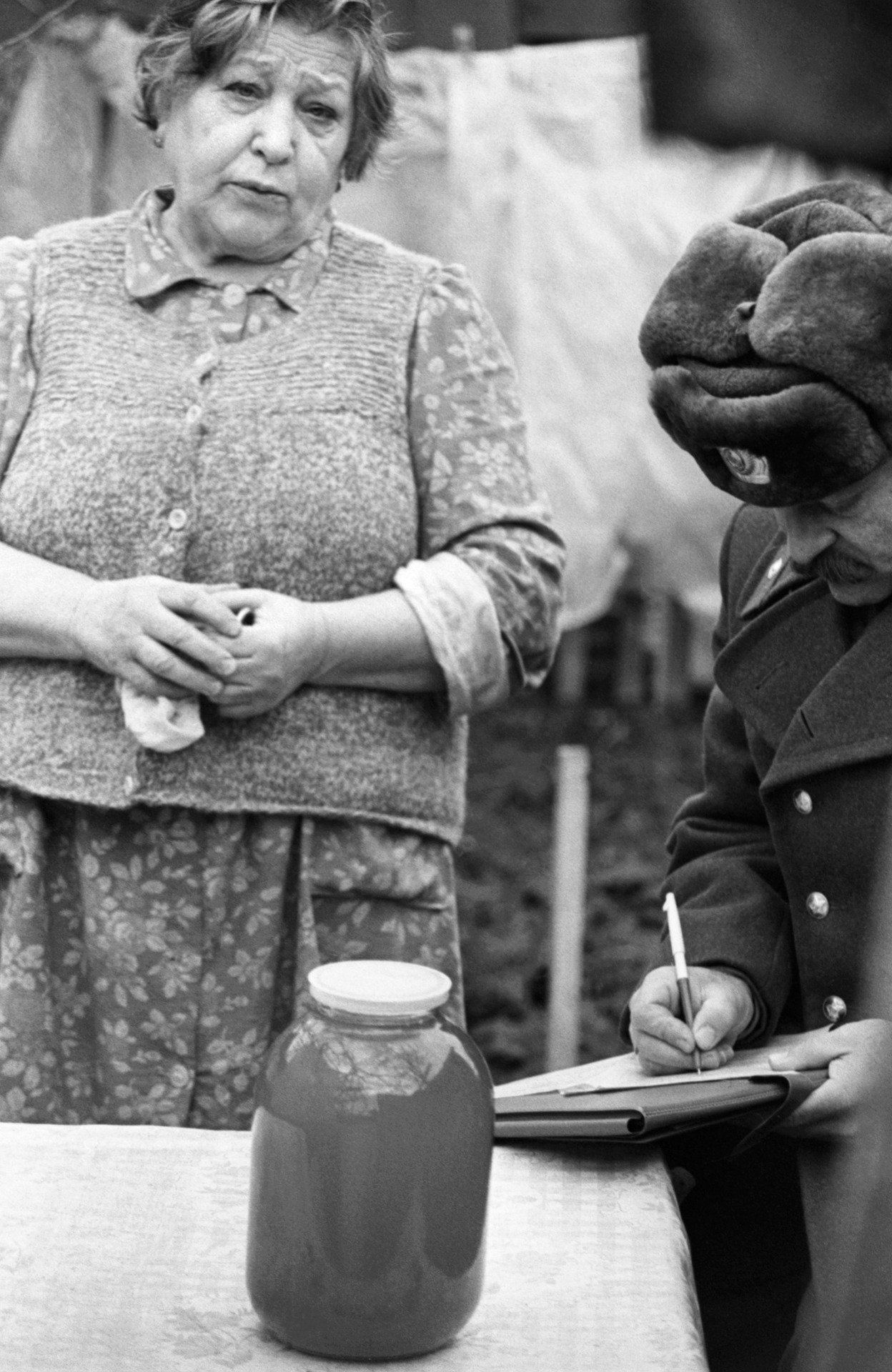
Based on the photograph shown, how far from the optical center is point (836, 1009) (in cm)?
177

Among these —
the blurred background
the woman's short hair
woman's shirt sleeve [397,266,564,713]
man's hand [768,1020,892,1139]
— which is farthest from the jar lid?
the blurred background

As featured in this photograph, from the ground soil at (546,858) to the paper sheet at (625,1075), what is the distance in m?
2.38

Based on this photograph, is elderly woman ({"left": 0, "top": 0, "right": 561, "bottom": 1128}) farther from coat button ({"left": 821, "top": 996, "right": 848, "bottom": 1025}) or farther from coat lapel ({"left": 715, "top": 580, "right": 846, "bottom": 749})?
coat button ({"left": 821, "top": 996, "right": 848, "bottom": 1025})

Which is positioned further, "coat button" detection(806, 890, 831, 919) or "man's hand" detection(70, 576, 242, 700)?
"man's hand" detection(70, 576, 242, 700)

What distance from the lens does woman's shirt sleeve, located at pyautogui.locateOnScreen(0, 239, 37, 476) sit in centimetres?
210

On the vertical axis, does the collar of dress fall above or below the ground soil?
above

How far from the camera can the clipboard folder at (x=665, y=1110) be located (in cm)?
150

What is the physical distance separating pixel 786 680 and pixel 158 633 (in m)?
0.66

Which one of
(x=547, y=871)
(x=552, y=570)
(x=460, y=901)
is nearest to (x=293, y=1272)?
(x=552, y=570)

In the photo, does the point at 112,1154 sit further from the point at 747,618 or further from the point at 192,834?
the point at 747,618

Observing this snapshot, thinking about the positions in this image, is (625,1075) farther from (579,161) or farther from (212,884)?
(579,161)

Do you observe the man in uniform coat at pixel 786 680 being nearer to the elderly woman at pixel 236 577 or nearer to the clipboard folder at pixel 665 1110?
the clipboard folder at pixel 665 1110

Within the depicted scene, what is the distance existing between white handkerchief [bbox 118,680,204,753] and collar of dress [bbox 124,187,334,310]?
488 millimetres

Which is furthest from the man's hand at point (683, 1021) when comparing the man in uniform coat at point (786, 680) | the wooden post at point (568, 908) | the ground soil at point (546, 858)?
the ground soil at point (546, 858)
